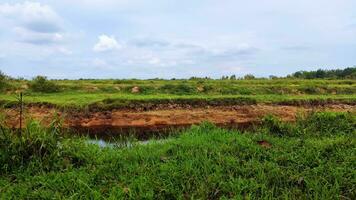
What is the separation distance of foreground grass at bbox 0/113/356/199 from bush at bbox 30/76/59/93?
14.2 meters

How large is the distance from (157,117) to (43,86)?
7296 mm

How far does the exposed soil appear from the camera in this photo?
50.0ft

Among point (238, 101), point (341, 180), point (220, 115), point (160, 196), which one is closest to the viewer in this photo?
point (160, 196)

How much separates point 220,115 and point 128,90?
612 cm

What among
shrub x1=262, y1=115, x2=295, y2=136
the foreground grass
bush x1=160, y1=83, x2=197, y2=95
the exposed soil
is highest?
bush x1=160, y1=83, x2=197, y2=95

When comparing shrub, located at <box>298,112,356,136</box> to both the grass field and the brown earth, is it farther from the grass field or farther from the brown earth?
the grass field

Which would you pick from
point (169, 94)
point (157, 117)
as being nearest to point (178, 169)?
point (157, 117)

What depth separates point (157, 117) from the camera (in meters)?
16.5

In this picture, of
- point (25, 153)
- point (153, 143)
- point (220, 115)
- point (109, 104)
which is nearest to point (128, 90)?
point (109, 104)

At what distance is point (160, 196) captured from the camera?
222 inches

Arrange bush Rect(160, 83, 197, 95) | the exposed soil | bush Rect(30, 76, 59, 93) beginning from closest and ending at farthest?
1. the exposed soil
2. bush Rect(30, 76, 59, 93)
3. bush Rect(160, 83, 197, 95)

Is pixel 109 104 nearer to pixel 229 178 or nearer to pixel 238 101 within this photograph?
pixel 238 101

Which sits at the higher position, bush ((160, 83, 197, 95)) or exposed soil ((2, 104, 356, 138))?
bush ((160, 83, 197, 95))

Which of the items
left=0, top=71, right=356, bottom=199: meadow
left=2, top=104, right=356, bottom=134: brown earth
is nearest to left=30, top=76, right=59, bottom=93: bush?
left=2, top=104, right=356, bottom=134: brown earth
